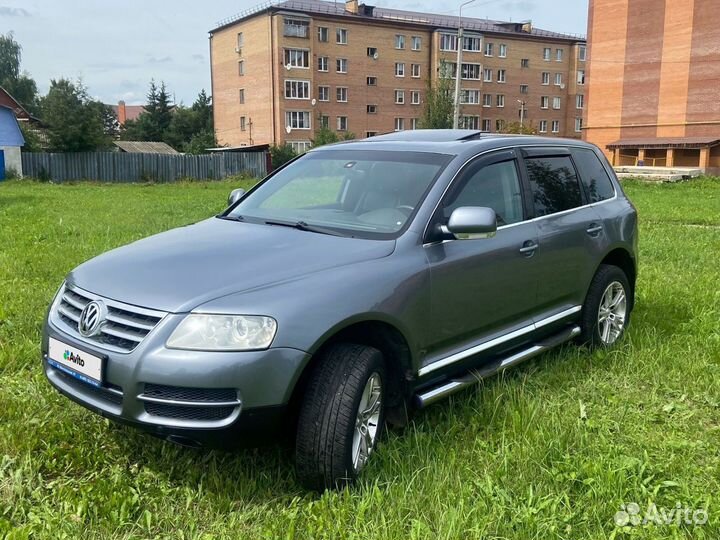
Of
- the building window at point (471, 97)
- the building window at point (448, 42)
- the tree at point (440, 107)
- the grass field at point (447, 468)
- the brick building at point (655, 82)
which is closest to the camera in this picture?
the grass field at point (447, 468)

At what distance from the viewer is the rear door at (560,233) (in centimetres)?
466

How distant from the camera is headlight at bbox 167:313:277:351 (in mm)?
2873

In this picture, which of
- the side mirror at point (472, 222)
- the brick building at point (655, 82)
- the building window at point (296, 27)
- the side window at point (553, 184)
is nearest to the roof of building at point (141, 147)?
the building window at point (296, 27)

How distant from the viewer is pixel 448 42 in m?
67.4

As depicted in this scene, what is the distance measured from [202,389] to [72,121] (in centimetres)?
4036

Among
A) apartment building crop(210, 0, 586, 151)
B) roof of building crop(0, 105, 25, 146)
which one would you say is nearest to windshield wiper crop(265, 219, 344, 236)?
roof of building crop(0, 105, 25, 146)

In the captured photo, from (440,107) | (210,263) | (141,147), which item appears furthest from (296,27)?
(210,263)

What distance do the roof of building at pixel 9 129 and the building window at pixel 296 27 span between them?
88.3 feet

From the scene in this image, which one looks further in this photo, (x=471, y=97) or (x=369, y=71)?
(x=471, y=97)

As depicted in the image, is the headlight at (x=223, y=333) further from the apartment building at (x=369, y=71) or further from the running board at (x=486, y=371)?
the apartment building at (x=369, y=71)

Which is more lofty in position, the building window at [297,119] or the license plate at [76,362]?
the building window at [297,119]

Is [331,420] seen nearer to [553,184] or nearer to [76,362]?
[76,362]

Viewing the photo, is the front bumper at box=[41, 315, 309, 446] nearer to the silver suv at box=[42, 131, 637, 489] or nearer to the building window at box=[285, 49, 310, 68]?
the silver suv at box=[42, 131, 637, 489]

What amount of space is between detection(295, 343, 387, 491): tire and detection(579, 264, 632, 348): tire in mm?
2660
